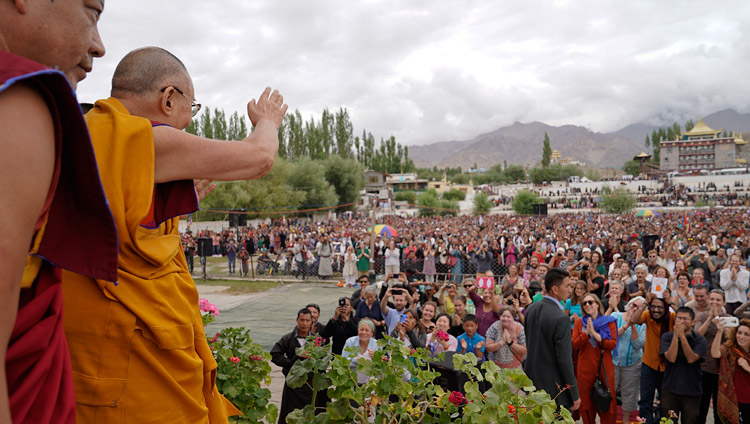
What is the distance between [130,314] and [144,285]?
3.0 inches

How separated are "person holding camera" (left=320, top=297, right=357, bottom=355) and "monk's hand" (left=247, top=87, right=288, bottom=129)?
4.95 meters

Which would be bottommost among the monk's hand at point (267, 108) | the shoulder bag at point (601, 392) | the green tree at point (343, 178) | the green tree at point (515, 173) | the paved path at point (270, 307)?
the paved path at point (270, 307)

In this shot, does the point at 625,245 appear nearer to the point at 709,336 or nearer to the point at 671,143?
the point at 709,336

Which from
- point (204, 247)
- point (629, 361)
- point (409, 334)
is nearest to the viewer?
point (409, 334)

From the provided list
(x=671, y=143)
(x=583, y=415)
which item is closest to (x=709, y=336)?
(x=583, y=415)

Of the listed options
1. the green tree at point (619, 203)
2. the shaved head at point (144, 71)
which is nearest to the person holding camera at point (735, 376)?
the shaved head at point (144, 71)

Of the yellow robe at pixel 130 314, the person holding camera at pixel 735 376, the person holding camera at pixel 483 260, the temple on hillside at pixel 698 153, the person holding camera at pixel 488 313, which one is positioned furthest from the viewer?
the temple on hillside at pixel 698 153

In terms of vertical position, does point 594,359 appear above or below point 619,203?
below

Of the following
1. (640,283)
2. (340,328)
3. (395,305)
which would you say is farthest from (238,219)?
(640,283)

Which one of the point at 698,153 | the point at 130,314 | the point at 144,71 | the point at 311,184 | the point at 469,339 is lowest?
the point at 469,339

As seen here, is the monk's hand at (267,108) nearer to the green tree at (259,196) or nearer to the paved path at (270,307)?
the paved path at (270,307)

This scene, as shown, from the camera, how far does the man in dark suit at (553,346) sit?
14.4 feet

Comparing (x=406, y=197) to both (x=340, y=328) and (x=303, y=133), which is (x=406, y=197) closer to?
(x=303, y=133)

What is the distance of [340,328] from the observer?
6297mm
